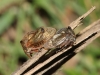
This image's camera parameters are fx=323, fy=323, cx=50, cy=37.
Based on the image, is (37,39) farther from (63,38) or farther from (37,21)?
(37,21)

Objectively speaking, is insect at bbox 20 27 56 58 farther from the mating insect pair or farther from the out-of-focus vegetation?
the out-of-focus vegetation

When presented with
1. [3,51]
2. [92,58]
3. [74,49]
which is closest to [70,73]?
[92,58]

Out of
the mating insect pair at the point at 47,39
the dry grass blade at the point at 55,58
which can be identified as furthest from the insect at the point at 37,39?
the dry grass blade at the point at 55,58

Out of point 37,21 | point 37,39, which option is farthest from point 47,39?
point 37,21

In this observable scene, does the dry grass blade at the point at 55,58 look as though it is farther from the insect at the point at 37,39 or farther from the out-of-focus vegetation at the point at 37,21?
the out-of-focus vegetation at the point at 37,21

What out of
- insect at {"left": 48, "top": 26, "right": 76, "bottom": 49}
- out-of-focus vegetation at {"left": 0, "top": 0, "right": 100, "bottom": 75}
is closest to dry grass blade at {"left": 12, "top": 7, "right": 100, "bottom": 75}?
insect at {"left": 48, "top": 26, "right": 76, "bottom": 49}
